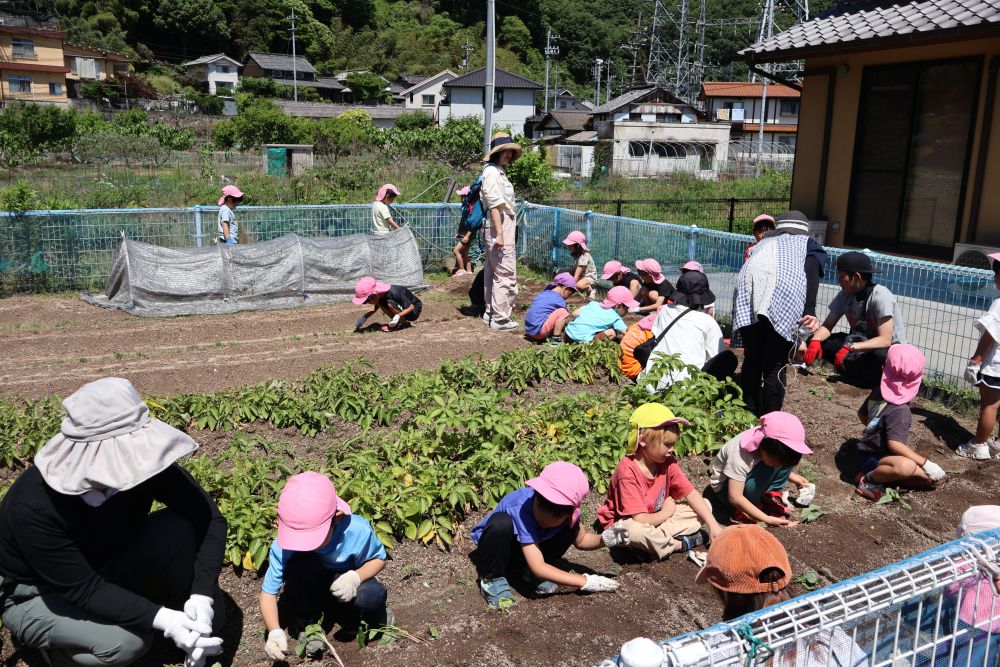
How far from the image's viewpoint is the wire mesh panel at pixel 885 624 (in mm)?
1835

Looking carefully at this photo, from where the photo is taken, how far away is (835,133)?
9812 millimetres

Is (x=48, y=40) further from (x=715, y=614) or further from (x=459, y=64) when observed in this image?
(x=715, y=614)

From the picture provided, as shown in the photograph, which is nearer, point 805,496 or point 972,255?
point 805,496

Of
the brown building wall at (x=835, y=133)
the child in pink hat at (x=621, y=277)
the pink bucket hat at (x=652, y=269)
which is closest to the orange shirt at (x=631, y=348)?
the pink bucket hat at (x=652, y=269)

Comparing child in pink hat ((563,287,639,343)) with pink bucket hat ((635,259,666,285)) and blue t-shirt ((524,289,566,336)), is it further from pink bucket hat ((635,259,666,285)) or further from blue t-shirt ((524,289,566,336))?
pink bucket hat ((635,259,666,285))

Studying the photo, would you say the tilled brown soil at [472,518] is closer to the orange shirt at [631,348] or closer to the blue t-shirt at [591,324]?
the orange shirt at [631,348]

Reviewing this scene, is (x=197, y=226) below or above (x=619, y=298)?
above

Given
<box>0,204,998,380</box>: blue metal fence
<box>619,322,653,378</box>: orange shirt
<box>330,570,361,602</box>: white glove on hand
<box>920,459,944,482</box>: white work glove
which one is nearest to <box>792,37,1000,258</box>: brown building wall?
<box>0,204,998,380</box>: blue metal fence

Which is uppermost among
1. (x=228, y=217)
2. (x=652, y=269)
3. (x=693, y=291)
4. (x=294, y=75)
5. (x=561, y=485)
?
(x=294, y=75)

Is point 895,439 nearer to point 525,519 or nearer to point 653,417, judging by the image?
point 653,417

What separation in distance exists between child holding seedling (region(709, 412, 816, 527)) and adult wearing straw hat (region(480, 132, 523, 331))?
14.8 feet

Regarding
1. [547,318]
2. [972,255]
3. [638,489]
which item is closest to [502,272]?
[547,318]

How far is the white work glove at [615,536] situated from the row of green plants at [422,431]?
60cm

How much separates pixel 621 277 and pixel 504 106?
59.0 metres
